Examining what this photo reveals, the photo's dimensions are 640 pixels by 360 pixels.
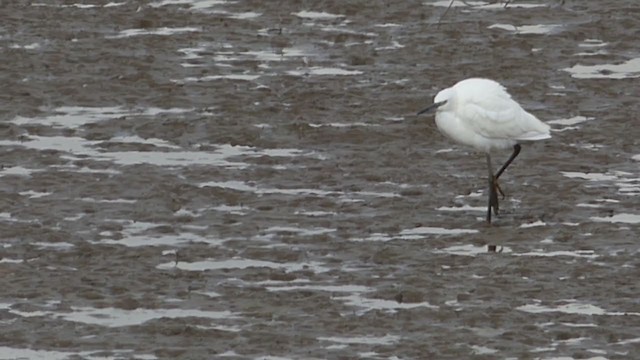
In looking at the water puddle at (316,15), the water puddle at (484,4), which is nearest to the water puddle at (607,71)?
the water puddle at (484,4)

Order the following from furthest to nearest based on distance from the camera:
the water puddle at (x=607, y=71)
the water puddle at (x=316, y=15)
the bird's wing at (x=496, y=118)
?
the water puddle at (x=316, y=15) < the water puddle at (x=607, y=71) < the bird's wing at (x=496, y=118)

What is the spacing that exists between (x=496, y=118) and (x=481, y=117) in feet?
0.39

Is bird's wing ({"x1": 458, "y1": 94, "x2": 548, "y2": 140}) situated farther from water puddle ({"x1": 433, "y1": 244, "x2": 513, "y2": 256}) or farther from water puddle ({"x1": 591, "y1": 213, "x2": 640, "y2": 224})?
water puddle ({"x1": 433, "y1": 244, "x2": 513, "y2": 256})

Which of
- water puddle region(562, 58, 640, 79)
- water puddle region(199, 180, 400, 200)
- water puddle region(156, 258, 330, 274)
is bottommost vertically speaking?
water puddle region(156, 258, 330, 274)

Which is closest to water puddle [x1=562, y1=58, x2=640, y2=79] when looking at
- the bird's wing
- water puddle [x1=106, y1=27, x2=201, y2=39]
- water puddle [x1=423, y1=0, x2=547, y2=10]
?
water puddle [x1=423, y1=0, x2=547, y2=10]

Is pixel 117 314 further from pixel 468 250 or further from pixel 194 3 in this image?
pixel 194 3

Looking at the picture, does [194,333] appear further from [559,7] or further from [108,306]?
[559,7]

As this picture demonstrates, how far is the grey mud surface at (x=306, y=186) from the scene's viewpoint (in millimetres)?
11938

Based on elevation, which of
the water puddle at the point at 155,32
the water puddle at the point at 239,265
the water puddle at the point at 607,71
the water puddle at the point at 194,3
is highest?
the water puddle at the point at 194,3

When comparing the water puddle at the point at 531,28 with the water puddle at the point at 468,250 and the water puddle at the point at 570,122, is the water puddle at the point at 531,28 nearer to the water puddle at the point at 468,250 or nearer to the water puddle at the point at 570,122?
the water puddle at the point at 570,122

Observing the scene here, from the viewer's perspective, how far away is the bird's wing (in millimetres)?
14750

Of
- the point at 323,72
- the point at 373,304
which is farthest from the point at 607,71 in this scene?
the point at 373,304

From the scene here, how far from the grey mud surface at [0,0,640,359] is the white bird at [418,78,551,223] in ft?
1.58

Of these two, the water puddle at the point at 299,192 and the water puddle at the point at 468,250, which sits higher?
the water puddle at the point at 299,192
